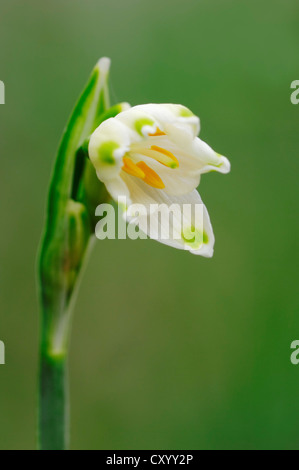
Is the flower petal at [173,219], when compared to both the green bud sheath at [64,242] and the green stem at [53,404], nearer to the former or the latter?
the green bud sheath at [64,242]

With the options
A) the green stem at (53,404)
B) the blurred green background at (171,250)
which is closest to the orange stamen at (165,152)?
the green stem at (53,404)

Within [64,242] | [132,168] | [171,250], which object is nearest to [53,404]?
[64,242]

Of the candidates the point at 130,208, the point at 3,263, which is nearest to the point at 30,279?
the point at 3,263

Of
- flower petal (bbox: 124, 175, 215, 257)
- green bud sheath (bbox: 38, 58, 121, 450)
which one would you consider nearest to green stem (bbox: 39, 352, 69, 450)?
green bud sheath (bbox: 38, 58, 121, 450)

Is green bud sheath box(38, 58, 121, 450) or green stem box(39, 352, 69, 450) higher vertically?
green bud sheath box(38, 58, 121, 450)

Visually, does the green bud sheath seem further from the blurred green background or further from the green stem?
the blurred green background
